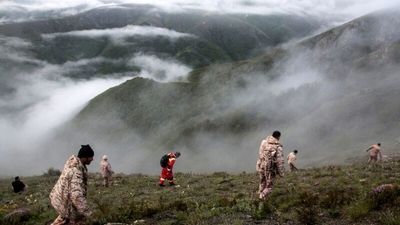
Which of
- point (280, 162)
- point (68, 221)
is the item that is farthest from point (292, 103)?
point (68, 221)

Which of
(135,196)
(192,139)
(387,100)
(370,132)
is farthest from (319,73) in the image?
(135,196)

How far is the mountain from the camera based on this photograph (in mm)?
97562

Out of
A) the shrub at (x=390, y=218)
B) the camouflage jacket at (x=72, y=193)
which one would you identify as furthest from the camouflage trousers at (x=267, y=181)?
the camouflage jacket at (x=72, y=193)

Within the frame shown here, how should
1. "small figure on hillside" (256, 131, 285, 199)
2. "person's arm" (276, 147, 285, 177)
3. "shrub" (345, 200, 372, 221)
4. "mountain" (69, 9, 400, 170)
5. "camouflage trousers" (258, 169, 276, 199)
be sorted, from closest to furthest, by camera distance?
"shrub" (345, 200, 372, 221)
"person's arm" (276, 147, 285, 177)
"small figure on hillside" (256, 131, 285, 199)
"camouflage trousers" (258, 169, 276, 199)
"mountain" (69, 9, 400, 170)

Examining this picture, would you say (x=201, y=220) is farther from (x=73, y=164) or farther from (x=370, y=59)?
(x=370, y=59)

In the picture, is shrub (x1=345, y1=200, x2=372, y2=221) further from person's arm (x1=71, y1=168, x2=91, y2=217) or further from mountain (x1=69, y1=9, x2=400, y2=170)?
mountain (x1=69, y1=9, x2=400, y2=170)

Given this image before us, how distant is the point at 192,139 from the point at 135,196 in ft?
387

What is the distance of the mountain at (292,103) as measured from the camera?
97562 mm

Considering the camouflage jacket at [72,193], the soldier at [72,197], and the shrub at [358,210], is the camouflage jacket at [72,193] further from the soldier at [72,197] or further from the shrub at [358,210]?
the shrub at [358,210]

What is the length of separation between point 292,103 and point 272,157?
404ft

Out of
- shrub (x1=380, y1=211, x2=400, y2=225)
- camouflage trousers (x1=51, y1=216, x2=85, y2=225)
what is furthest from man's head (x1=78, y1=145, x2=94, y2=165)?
shrub (x1=380, y1=211, x2=400, y2=225)

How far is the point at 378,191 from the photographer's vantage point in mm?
12891

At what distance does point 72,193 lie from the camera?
34.2 feet

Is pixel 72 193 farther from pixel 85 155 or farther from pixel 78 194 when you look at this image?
pixel 85 155
